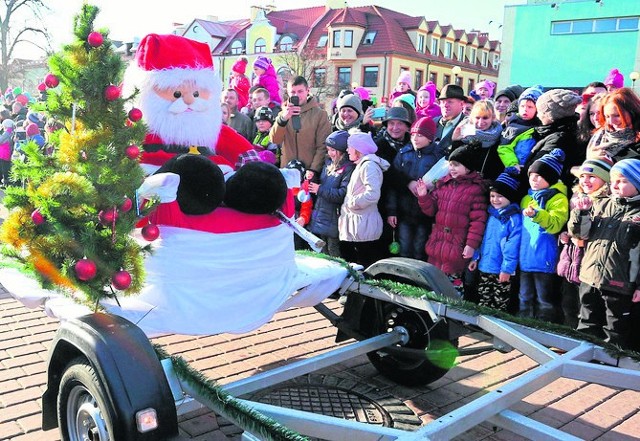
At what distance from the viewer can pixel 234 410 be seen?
2.00m

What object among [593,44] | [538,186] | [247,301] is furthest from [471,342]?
[593,44]

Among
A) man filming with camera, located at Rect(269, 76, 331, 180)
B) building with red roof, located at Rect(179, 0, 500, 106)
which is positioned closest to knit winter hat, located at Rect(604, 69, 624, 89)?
man filming with camera, located at Rect(269, 76, 331, 180)

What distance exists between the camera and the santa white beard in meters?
3.27

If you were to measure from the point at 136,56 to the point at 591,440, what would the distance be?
325 cm

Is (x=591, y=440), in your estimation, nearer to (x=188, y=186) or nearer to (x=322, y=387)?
(x=322, y=387)

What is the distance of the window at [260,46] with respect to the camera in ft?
136

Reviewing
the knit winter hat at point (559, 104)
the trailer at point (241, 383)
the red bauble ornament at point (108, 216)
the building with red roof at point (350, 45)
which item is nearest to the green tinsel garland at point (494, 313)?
the trailer at point (241, 383)

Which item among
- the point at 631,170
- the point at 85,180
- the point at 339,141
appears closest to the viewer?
the point at 85,180

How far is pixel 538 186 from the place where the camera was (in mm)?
4340

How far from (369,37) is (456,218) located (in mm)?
35572

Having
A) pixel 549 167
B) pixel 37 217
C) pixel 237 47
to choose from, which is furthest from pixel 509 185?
pixel 237 47

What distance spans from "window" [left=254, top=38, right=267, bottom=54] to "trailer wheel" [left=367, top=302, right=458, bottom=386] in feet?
132

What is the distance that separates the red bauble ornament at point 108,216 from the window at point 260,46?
4100cm

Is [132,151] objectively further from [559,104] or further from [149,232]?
[559,104]
